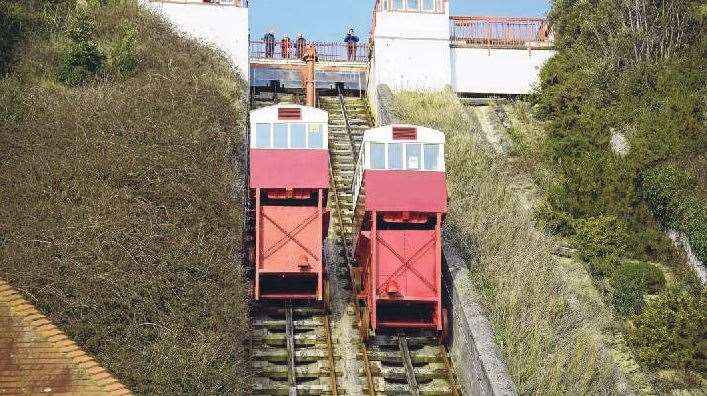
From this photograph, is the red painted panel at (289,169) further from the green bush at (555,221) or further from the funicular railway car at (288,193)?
the green bush at (555,221)

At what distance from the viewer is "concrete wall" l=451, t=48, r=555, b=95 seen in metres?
31.7

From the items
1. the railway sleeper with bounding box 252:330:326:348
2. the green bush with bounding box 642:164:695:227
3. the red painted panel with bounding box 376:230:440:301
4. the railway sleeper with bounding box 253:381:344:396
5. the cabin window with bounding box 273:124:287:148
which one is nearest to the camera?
the railway sleeper with bounding box 253:381:344:396

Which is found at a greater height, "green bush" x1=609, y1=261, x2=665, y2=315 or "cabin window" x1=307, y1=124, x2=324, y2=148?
"cabin window" x1=307, y1=124, x2=324, y2=148

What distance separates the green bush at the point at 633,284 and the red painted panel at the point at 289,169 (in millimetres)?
6110

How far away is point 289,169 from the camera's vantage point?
18859 millimetres

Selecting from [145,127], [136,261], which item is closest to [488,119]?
[145,127]

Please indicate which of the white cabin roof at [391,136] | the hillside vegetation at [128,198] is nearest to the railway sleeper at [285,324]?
the hillside vegetation at [128,198]

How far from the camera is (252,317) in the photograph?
749 inches

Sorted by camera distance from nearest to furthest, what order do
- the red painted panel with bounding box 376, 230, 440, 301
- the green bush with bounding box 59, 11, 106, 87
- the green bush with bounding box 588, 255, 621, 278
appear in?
the red painted panel with bounding box 376, 230, 440, 301 → the green bush with bounding box 588, 255, 621, 278 → the green bush with bounding box 59, 11, 106, 87

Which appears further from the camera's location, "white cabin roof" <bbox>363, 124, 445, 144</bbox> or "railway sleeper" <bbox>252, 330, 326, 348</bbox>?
"white cabin roof" <bbox>363, 124, 445, 144</bbox>

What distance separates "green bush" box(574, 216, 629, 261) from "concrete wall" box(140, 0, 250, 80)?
11805 millimetres

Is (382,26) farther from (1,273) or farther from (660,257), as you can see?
(1,273)

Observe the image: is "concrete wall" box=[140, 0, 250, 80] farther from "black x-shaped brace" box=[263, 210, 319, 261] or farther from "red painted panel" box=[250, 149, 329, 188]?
"black x-shaped brace" box=[263, 210, 319, 261]

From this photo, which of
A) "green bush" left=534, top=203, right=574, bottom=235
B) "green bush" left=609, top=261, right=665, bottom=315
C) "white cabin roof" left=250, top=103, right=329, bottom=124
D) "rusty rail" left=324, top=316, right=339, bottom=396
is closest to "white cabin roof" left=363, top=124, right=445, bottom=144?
"white cabin roof" left=250, top=103, right=329, bottom=124
